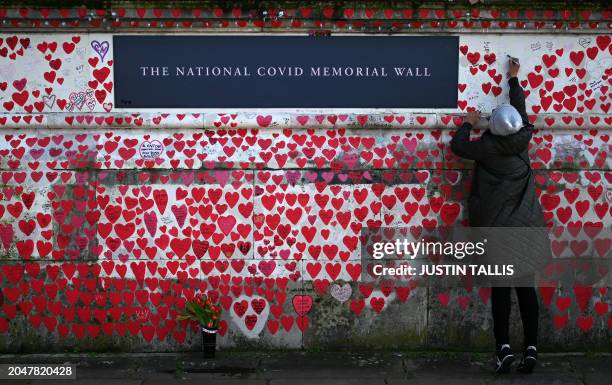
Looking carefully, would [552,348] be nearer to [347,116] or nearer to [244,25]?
[347,116]

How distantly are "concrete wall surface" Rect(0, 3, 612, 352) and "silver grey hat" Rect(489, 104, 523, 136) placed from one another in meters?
0.57

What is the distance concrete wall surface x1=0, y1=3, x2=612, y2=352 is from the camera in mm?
6090

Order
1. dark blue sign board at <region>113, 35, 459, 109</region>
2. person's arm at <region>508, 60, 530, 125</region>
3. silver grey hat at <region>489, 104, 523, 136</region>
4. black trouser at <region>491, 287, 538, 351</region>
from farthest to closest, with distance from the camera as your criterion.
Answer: dark blue sign board at <region>113, 35, 459, 109</region> → person's arm at <region>508, 60, 530, 125</region> → black trouser at <region>491, 287, 538, 351</region> → silver grey hat at <region>489, 104, 523, 136</region>

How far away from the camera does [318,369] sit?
19.0ft

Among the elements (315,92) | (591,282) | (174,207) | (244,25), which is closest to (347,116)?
(315,92)

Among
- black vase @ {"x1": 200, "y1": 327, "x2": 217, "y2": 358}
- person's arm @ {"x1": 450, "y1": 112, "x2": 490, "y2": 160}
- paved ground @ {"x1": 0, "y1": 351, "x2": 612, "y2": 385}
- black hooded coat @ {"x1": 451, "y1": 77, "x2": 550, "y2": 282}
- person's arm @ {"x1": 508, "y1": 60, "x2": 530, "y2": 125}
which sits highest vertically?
person's arm @ {"x1": 508, "y1": 60, "x2": 530, "y2": 125}

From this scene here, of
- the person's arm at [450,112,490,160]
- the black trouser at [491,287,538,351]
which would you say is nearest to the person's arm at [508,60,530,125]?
the person's arm at [450,112,490,160]

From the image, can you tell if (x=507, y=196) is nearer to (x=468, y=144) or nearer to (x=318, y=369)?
(x=468, y=144)

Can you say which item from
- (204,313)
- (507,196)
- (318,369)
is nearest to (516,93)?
(507,196)

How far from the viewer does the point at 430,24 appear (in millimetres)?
6066

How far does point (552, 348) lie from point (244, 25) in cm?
367

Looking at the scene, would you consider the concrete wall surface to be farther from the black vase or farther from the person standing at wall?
the person standing at wall

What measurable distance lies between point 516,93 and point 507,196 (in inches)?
35.0

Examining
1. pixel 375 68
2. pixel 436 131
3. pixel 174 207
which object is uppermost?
pixel 375 68
